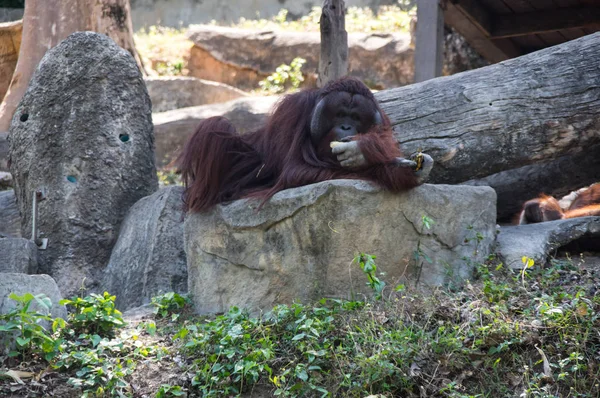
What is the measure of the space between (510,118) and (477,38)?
107 inches

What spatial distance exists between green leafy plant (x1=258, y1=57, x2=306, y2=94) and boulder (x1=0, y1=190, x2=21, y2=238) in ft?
17.5

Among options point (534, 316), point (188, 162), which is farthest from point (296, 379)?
point (188, 162)

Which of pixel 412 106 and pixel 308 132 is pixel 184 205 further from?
pixel 412 106

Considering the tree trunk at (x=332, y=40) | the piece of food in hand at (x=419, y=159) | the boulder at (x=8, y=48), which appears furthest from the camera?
the boulder at (x=8, y=48)

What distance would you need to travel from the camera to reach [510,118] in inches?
181

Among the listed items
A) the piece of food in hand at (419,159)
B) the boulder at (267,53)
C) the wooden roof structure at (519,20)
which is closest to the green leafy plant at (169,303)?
the piece of food in hand at (419,159)

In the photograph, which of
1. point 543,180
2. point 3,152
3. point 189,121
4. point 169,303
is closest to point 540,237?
point 543,180

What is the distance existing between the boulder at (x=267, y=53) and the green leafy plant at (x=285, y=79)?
0.27m

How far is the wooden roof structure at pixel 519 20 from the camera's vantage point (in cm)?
650

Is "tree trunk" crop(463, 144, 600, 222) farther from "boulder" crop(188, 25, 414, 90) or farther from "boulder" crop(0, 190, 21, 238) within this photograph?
"boulder" crop(188, 25, 414, 90)

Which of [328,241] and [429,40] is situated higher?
[429,40]

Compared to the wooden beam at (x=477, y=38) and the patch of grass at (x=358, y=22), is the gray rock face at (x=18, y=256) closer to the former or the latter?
the wooden beam at (x=477, y=38)

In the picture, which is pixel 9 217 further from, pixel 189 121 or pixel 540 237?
pixel 540 237

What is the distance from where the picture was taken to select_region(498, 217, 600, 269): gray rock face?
13.8 feet
